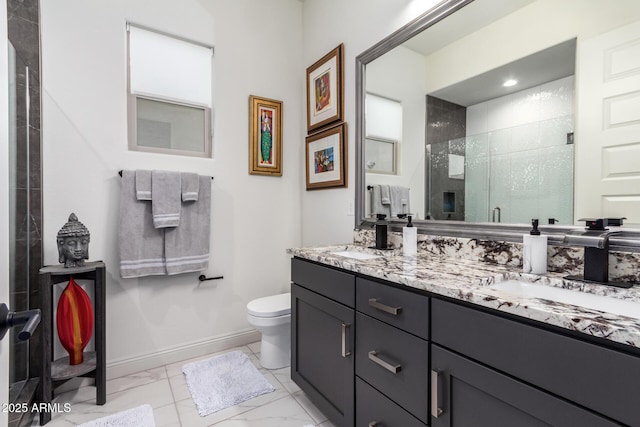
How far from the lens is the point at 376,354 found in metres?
1.20

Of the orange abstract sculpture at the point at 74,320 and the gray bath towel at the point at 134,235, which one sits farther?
the gray bath towel at the point at 134,235

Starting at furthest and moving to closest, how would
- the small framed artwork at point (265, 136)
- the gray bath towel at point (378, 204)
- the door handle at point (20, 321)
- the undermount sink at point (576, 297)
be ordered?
the small framed artwork at point (265, 136) < the gray bath towel at point (378, 204) < the undermount sink at point (576, 297) < the door handle at point (20, 321)

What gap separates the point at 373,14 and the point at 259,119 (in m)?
1.15

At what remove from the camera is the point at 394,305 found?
3.68ft

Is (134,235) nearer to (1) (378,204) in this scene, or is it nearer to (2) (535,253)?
(1) (378,204)

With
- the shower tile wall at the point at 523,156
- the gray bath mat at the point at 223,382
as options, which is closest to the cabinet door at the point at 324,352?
the gray bath mat at the point at 223,382

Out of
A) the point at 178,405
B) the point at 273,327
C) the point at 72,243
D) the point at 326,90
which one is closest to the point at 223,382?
the point at 178,405

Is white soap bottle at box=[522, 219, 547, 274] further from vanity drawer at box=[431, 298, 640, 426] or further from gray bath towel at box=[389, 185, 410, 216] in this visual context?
gray bath towel at box=[389, 185, 410, 216]

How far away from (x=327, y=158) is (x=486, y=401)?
1859mm

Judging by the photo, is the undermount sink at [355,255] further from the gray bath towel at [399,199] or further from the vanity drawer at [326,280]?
the gray bath towel at [399,199]

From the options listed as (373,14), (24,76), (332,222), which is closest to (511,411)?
(332,222)

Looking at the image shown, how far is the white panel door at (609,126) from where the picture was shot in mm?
991

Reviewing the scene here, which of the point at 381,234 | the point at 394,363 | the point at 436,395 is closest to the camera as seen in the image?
the point at 436,395

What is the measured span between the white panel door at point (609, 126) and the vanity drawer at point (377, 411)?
0.96 metres
